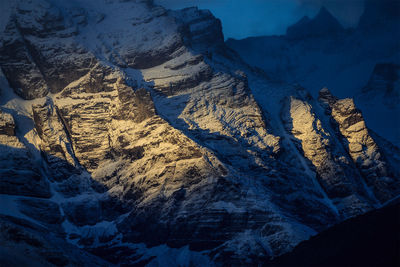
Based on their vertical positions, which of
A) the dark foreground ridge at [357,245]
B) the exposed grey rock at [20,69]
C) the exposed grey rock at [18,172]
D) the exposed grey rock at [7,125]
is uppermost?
the exposed grey rock at [20,69]

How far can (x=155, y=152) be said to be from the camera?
101m

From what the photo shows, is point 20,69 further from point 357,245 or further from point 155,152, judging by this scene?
point 357,245

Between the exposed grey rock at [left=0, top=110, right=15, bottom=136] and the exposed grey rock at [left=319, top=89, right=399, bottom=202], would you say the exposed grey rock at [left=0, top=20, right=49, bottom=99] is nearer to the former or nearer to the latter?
the exposed grey rock at [left=0, top=110, right=15, bottom=136]

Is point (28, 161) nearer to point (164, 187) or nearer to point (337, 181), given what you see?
point (164, 187)

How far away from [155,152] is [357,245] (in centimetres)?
4439

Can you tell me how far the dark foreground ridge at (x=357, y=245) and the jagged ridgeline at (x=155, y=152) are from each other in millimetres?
6178

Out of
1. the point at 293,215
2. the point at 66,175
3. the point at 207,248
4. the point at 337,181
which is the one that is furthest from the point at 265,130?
the point at 66,175

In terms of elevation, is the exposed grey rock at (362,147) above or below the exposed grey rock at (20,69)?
below

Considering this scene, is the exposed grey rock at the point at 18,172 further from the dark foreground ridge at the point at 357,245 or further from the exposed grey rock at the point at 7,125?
the dark foreground ridge at the point at 357,245

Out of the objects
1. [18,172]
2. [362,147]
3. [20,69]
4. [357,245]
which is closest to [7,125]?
[18,172]

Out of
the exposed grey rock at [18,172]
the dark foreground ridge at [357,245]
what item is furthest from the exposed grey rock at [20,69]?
the dark foreground ridge at [357,245]

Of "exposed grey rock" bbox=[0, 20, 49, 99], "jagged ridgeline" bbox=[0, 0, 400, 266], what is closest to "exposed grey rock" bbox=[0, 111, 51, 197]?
"jagged ridgeline" bbox=[0, 0, 400, 266]

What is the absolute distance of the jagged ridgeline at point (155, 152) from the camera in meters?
87.2

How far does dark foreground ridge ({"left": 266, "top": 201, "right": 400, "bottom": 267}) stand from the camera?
2591 inches
